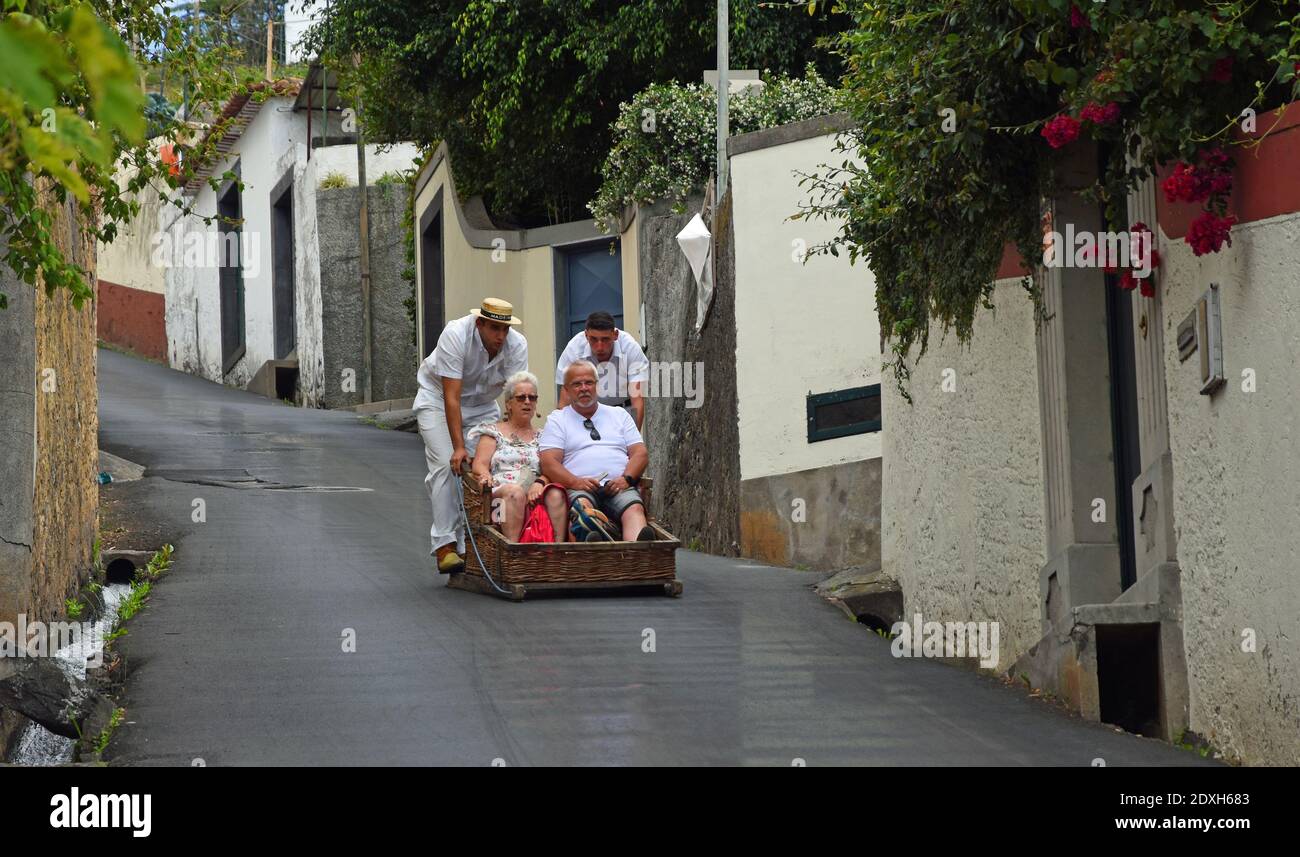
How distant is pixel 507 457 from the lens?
36.6ft

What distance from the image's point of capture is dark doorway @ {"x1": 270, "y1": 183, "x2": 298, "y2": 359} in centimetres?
3550

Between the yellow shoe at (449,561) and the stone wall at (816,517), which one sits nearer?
the yellow shoe at (449,561)

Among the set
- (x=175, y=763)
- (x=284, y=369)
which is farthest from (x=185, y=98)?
(x=284, y=369)

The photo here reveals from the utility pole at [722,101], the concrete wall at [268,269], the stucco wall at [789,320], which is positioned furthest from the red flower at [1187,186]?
the concrete wall at [268,269]

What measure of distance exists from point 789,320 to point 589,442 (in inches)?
156

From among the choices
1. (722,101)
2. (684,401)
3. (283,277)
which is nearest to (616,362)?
(684,401)

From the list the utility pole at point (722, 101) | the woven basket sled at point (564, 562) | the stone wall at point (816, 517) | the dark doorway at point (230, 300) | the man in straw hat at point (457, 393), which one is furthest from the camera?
the dark doorway at point (230, 300)

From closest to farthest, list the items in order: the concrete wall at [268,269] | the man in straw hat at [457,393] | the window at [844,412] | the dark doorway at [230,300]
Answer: the man in straw hat at [457,393] → the window at [844,412] → the concrete wall at [268,269] → the dark doorway at [230,300]

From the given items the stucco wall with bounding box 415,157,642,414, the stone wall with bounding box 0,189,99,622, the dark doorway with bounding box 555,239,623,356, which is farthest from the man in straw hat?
the dark doorway with bounding box 555,239,623,356

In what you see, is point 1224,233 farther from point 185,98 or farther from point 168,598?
point 168,598

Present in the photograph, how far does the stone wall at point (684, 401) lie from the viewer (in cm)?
1566

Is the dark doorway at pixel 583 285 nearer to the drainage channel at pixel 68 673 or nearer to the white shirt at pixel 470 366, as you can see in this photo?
the white shirt at pixel 470 366

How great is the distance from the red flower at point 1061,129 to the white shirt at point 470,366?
179 inches

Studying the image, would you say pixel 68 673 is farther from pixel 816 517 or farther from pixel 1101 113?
pixel 816 517
